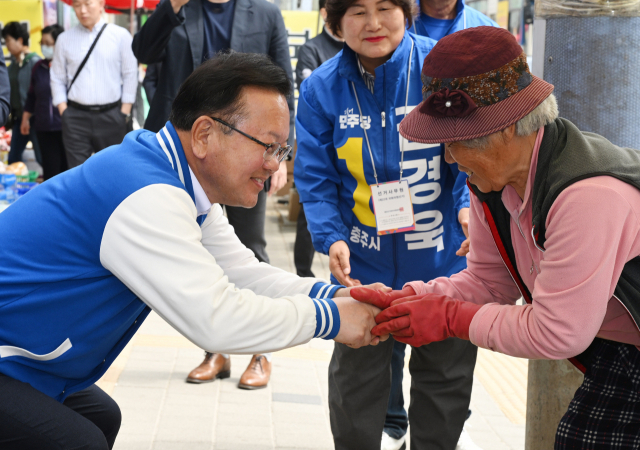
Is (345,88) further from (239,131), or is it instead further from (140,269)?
(140,269)

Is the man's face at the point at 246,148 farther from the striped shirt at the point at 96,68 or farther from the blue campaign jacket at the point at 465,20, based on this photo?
the striped shirt at the point at 96,68

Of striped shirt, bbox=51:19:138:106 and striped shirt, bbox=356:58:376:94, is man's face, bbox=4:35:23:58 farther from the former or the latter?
striped shirt, bbox=356:58:376:94

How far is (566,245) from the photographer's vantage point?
1.62 metres

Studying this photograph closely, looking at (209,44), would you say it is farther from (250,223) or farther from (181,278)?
(181,278)

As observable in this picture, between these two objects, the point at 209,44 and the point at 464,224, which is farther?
the point at 209,44

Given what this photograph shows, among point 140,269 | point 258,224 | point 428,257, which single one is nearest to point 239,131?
point 140,269

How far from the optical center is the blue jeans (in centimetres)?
328

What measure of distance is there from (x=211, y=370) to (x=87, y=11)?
3678 mm

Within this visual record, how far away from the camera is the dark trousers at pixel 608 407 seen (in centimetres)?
177

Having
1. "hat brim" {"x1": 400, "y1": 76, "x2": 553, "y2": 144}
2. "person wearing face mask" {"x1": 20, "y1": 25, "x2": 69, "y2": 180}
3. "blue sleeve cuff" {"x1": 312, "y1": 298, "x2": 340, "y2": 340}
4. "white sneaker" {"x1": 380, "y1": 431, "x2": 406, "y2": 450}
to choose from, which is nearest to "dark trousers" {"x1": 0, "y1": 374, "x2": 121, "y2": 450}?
"blue sleeve cuff" {"x1": 312, "y1": 298, "x2": 340, "y2": 340}

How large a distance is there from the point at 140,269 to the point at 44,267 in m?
0.28

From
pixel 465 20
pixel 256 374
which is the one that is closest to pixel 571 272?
pixel 465 20

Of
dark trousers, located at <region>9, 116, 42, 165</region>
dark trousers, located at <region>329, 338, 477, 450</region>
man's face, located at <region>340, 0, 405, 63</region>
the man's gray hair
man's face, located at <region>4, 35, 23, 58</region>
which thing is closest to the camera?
the man's gray hair

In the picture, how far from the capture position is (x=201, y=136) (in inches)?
74.4
